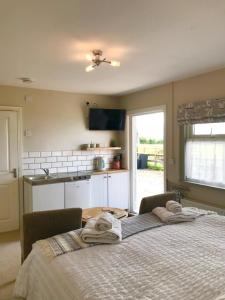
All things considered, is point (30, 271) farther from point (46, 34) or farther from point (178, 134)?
point (178, 134)

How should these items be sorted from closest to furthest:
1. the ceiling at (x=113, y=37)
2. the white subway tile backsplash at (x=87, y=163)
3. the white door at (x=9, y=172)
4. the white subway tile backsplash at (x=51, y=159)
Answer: the ceiling at (x=113, y=37), the white door at (x=9, y=172), the white subway tile backsplash at (x=51, y=159), the white subway tile backsplash at (x=87, y=163)

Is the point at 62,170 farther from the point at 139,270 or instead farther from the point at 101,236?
the point at 139,270

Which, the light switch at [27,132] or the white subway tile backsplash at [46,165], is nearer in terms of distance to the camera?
the light switch at [27,132]

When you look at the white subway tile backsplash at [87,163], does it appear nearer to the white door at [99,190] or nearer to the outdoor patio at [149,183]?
the white door at [99,190]

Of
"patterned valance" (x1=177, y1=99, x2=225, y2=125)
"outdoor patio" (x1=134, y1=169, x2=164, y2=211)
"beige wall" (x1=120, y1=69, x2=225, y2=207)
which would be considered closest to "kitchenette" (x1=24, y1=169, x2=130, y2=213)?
"outdoor patio" (x1=134, y1=169, x2=164, y2=211)

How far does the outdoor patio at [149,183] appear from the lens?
19.0ft

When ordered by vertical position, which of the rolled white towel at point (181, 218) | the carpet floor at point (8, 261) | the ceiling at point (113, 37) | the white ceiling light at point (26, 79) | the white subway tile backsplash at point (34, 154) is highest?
the white ceiling light at point (26, 79)

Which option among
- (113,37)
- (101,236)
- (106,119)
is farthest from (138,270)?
(106,119)

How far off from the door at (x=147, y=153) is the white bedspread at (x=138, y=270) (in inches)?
97.7

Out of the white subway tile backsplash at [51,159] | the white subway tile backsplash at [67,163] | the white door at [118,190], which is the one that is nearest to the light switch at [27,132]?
the white subway tile backsplash at [51,159]

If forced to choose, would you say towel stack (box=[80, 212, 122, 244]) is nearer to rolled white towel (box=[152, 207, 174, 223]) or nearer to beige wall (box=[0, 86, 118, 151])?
rolled white towel (box=[152, 207, 174, 223])

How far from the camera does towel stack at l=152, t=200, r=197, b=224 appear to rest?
233 centimetres

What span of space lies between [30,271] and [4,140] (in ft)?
9.13

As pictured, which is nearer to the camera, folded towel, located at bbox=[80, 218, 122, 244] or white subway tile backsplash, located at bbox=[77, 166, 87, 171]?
folded towel, located at bbox=[80, 218, 122, 244]
